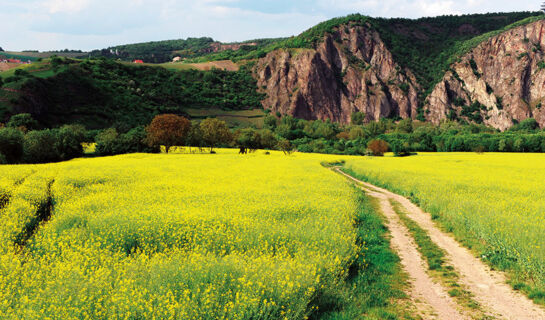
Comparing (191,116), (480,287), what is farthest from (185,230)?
(191,116)

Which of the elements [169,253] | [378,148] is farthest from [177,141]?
[378,148]

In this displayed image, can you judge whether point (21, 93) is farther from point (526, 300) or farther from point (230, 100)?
point (526, 300)

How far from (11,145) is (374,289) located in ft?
198

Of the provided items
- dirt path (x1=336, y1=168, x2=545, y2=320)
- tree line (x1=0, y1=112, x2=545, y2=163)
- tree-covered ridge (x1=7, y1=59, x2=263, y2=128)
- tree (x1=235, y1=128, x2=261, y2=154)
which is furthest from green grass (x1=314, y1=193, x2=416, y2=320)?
tree-covered ridge (x1=7, y1=59, x2=263, y2=128)

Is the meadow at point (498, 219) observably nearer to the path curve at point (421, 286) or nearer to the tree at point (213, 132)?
the path curve at point (421, 286)

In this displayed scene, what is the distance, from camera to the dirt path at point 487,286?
8.61 metres

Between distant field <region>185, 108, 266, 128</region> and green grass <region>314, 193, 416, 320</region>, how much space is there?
149297mm

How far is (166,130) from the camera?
63.8 m

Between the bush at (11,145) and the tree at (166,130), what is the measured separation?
21663mm

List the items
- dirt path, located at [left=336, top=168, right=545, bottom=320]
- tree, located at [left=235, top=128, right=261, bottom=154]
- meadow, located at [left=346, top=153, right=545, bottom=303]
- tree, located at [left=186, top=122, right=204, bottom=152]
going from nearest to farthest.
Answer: dirt path, located at [left=336, top=168, right=545, bottom=320]
meadow, located at [left=346, top=153, right=545, bottom=303]
tree, located at [left=186, top=122, right=204, bottom=152]
tree, located at [left=235, top=128, right=261, bottom=154]

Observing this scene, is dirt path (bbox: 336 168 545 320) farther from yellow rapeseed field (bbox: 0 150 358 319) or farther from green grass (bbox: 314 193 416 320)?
yellow rapeseed field (bbox: 0 150 358 319)

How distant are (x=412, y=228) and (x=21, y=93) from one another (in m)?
125

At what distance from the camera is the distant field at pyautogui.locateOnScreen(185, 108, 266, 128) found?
529 feet

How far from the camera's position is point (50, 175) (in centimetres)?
2548
